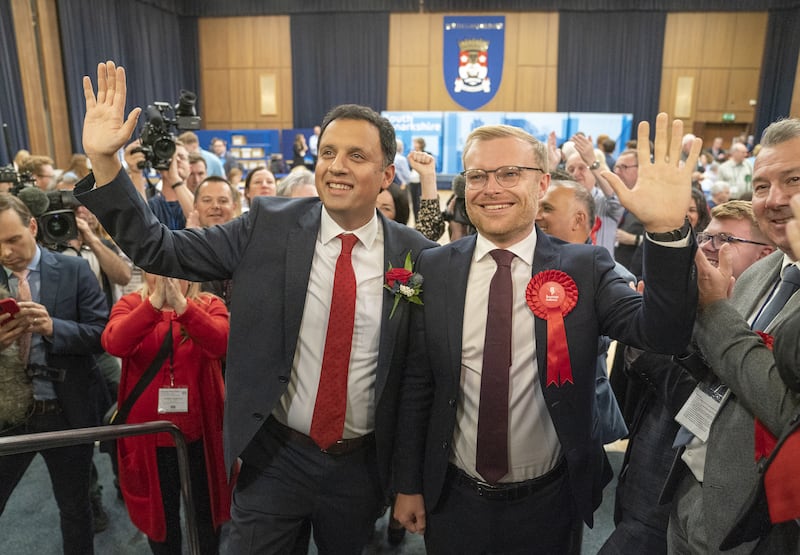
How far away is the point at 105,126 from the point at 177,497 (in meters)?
1.47

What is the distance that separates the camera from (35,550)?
2.60 m

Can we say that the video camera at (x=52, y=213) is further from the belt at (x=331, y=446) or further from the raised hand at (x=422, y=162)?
the raised hand at (x=422, y=162)

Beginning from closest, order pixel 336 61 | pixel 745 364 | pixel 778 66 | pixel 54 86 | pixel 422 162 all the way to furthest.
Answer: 1. pixel 745 364
2. pixel 422 162
3. pixel 54 86
4. pixel 778 66
5. pixel 336 61

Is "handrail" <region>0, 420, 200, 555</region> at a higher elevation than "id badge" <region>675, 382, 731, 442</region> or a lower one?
lower

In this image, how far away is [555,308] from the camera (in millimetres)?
1511

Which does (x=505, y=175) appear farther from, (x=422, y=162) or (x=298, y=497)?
(x=422, y=162)

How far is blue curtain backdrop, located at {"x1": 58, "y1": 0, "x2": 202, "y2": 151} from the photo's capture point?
1093cm

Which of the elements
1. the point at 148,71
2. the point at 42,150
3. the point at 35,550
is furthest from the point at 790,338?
the point at 148,71

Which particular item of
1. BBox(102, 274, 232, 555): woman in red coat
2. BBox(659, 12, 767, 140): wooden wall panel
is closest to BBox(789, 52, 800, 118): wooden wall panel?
BBox(659, 12, 767, 140): wooden wall panel

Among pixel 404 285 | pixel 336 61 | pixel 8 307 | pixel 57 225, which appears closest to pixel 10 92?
pixel 336 61

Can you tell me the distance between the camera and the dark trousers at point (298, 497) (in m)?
1.64

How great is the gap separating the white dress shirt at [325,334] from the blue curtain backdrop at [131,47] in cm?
1132

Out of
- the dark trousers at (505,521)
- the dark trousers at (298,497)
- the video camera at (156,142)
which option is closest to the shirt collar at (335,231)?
the dark trousers at (298,497)

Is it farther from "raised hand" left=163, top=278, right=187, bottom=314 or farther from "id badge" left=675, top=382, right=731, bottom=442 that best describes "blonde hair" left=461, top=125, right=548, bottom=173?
"raised hand" left=163, top=278, right=187, bottom=314
